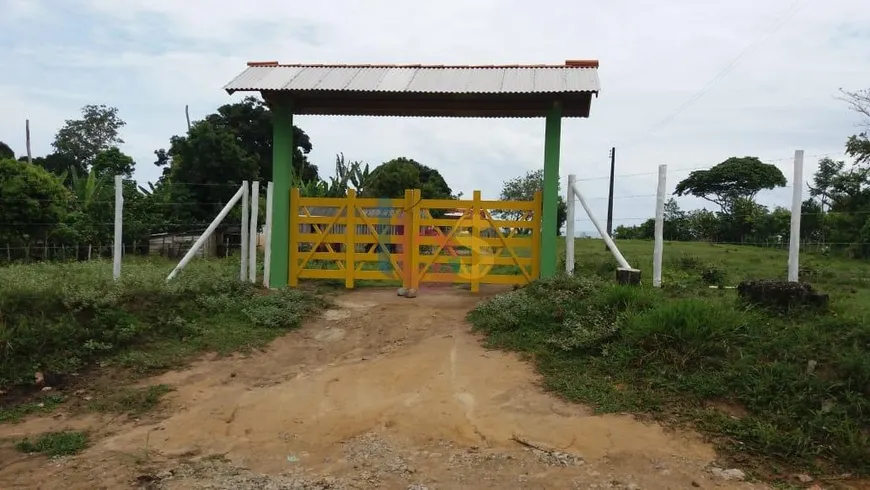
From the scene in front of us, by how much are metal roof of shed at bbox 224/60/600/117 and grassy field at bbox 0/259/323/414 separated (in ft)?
11.3

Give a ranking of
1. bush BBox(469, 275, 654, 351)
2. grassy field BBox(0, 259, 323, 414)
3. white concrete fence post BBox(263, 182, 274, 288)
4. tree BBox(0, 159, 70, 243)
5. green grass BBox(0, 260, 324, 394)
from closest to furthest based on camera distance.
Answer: grassy field BBox(0, 259, 323, 414)
green grass BBox(0, 260, 324, 394)
bush BBox(469, 275, 654, 351)
white concrete fence post BBox(263, 182, 274, 288)
tree BBox(0, 159, 70, 243)

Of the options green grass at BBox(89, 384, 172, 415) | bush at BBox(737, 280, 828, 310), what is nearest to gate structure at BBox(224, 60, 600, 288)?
bush at BBox(737, 280, 828, 310)

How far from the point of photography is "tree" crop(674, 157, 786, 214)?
38.3 m

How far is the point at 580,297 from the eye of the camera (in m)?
6.75

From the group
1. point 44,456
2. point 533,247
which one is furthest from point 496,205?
point 44,456

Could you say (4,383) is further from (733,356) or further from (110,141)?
(110,141)

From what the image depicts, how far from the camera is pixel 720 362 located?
472 centimetres

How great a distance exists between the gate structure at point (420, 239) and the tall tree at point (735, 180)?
32574mm

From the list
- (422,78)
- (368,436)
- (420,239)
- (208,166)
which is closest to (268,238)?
(420,239)

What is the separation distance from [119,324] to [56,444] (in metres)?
2.24

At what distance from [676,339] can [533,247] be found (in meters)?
4.31

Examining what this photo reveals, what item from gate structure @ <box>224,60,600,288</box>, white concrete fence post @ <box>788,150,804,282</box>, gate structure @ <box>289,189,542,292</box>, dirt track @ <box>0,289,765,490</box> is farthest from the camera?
gate structure @ <box>289,189,542,292</box>

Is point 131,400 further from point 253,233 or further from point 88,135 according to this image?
point 88,135

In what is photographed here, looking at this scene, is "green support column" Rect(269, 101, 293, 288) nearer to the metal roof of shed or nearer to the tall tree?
the metal roof of shed
